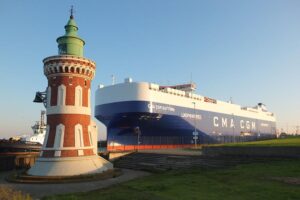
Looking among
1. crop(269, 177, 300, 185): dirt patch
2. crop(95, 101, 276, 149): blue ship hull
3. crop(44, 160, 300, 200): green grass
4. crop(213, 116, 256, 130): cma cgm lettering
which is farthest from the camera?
crop(213, 116, 256, 130): cma cgm lettering

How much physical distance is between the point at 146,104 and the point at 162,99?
4827 millimetres

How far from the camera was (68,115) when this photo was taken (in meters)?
26.2

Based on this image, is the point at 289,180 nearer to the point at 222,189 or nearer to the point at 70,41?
the point at 222,189

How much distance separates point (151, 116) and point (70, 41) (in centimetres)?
2523

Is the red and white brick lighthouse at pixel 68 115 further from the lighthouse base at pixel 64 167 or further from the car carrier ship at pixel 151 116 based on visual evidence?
the car carrier ship at pixel 151 116

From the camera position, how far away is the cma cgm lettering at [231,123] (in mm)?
69625

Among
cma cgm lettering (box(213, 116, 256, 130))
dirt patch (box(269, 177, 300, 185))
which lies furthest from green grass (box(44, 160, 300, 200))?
cma cgm lettering (box(213, 116, 256, 130))

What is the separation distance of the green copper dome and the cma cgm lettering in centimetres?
4764

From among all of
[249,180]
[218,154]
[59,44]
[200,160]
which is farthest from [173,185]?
[59,44]

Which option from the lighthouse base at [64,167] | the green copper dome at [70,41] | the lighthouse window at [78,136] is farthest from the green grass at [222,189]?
the green copper dome at [70,41]

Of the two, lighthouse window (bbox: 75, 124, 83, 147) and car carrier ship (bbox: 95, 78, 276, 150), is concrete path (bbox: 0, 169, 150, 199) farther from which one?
car carrier ship (bbox: 95, 78, 276, 150)

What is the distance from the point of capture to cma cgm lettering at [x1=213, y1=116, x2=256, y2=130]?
6962 centimetres

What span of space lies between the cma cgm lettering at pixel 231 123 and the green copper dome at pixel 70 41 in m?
47.6

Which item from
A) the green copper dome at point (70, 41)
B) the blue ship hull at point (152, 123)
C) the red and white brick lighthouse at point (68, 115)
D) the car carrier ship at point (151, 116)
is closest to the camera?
the red and white brick lighthouse at point (68, 115)
